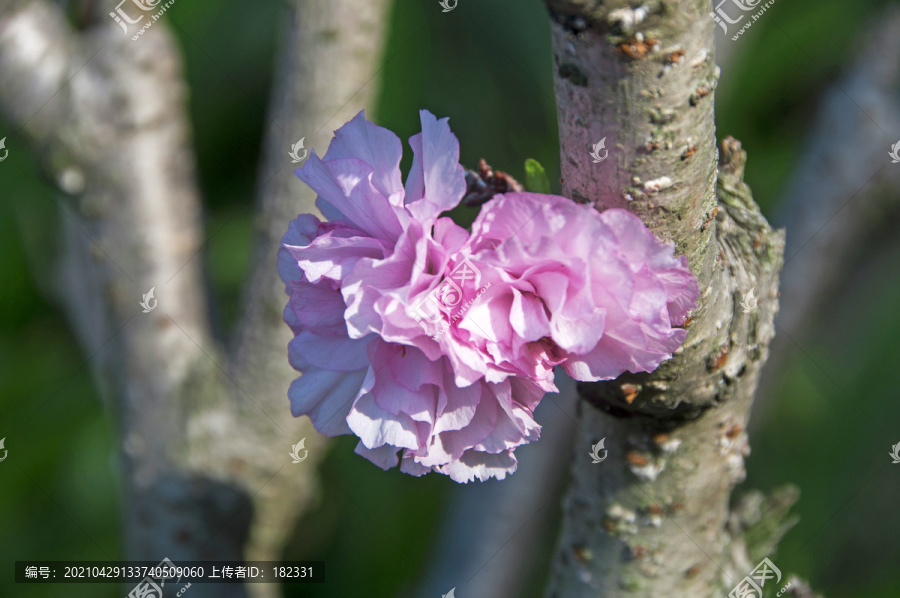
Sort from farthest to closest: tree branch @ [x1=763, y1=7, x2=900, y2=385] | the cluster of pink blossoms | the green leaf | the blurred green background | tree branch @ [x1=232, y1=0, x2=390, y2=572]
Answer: the blurred green background
tree branch @ [x1=763, y1=7, x2=900, y2=385]
tree branch @ [x1=232, y1=0, x2=390, y2=572]
the green leaf
the cluster of pink blossoms

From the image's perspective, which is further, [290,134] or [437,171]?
[290,134]

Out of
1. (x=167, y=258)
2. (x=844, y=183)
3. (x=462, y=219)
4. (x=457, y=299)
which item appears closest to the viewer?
(x=457, y=299)

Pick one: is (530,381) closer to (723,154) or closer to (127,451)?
(723,154)

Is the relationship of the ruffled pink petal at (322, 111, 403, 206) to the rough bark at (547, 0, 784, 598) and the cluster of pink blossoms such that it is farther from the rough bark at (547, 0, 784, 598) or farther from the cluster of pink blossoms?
the rough bark at (547, 0, 784, 598)

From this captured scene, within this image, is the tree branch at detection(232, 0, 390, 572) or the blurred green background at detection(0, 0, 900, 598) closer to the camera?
the tree branch at detection(232, 0, 390, 572)

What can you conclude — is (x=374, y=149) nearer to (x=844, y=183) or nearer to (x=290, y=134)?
(x=290, y=134)

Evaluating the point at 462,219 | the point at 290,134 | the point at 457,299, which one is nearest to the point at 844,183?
the point at 462,219

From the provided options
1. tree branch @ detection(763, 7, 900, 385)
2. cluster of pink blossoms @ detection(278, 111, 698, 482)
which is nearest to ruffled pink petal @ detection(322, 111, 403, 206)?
cluster of pink blossoms @ detection(278, 111, 698, 482)

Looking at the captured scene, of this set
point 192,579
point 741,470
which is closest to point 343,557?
point 192,579
